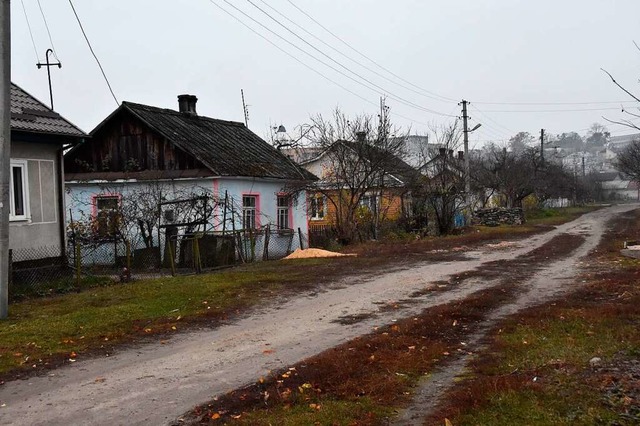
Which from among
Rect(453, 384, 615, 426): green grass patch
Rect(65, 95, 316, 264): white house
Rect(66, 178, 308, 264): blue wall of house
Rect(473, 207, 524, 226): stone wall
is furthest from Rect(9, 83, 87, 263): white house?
Rect(473, 207, 524, 226): stone wall

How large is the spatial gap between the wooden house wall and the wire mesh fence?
3227mm

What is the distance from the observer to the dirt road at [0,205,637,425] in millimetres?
5676

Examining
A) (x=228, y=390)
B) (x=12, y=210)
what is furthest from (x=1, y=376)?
(x=12, y=210)

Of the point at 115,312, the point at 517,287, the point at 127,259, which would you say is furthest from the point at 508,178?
the point at 115,312

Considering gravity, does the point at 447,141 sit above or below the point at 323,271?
above

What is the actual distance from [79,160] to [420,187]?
16.2 m

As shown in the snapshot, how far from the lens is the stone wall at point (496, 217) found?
41.0 meters

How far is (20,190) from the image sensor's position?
14.4 m

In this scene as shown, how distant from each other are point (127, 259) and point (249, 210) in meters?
8.77

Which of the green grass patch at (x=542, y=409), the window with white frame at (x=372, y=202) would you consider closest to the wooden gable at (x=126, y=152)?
the window with white frame at (x=372, y=202)

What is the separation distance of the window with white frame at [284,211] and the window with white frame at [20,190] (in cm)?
1269

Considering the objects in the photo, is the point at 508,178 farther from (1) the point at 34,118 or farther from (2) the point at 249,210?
(1) the point at 34,118

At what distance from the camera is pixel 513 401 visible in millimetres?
5109

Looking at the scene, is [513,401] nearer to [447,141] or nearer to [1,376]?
[1,376]
